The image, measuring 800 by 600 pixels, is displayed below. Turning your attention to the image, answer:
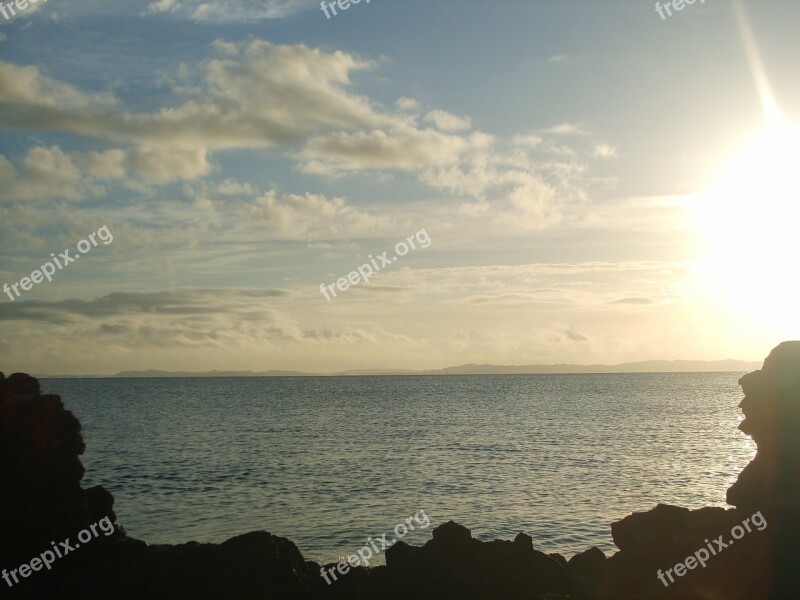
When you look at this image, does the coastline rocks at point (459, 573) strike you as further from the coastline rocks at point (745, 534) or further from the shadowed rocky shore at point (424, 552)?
the coastline rocks at point (745, 534)

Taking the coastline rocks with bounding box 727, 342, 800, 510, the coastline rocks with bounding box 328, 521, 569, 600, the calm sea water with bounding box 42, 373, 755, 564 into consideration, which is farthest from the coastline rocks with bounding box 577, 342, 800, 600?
the calm sea water with bounding box 42, 373, 755, 564

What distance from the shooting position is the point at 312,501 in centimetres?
4228

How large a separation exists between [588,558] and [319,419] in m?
88.3

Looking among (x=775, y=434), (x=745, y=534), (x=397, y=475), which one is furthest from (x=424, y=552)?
(x=397, y=475)

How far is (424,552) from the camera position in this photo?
926 inches

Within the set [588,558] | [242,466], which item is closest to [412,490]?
[242,466]

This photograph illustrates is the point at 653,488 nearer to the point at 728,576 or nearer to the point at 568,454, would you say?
the point at 568,454

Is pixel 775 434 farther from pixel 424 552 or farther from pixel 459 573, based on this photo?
pixel 424 552

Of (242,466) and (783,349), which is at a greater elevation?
(783,349)

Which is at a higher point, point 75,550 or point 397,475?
point 75,550

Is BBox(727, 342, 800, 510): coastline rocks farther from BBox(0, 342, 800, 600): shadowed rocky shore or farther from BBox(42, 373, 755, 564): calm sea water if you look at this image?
BBox(42, 373, 755, 564): calm sea water

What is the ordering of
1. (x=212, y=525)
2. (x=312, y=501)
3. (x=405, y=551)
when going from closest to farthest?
(x=405, y=551) < (x=212, y=525) < (x=312, y=501)

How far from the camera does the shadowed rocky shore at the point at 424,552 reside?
70.1 ft

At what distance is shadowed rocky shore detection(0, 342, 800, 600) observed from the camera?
21.4 meters
